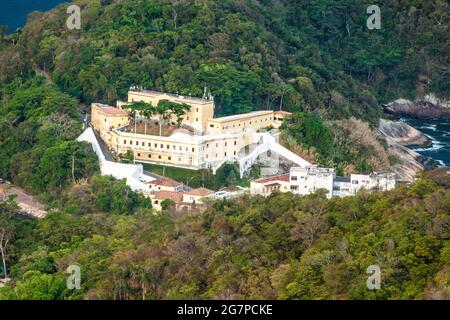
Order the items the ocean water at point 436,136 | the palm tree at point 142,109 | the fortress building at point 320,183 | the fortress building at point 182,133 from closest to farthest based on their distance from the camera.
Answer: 1. the fortress building at point 320,183
2. the fortress building at point 182,133
3. the palm tree at point 142,109
4. the ocean water at point 436,136

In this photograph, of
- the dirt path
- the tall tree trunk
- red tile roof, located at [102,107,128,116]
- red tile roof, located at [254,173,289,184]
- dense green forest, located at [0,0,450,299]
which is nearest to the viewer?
dense green forest, located at [0,0,450,299]

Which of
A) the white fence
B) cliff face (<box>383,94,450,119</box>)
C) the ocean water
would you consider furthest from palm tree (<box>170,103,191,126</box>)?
cliff face (<box>383,94,450,119</box>)

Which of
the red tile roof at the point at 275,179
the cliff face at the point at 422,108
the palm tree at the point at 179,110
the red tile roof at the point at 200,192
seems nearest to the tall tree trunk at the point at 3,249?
the red tile roof at the point at 200,192

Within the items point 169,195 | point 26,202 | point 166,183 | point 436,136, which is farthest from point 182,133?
point 436,136

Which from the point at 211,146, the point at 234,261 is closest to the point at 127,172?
the point at 211,146

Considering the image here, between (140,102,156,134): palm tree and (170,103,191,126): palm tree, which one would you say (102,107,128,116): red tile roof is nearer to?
(140,102,156,134): palm tree

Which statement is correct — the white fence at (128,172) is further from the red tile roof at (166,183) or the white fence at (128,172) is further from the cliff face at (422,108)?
the cliff face at (422,108)

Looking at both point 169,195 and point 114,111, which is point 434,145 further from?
point 169,195
